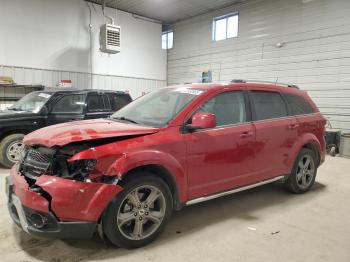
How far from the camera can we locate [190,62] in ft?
39.3

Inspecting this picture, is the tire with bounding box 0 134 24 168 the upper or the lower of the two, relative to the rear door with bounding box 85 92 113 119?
lower

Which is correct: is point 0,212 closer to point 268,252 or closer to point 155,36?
point 268,252

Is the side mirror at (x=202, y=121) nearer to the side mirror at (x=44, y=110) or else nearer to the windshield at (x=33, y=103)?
the side mirror at (x=44, y=110)

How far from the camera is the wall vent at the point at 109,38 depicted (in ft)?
32.3

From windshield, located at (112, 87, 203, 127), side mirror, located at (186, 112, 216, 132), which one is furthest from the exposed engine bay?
side mirror, located at (186, 112, 216, 132)

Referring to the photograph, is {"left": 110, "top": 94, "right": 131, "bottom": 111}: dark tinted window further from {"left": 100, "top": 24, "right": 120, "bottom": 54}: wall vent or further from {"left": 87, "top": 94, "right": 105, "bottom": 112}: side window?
{"left": 100, "top": 24, "right": 120, "bottom": 54}: wall vent

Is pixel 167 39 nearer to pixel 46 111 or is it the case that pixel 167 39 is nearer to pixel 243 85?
pixel 46 111

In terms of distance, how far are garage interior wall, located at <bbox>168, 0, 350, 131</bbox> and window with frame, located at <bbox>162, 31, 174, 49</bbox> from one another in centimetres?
161

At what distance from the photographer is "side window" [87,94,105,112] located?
6238mm

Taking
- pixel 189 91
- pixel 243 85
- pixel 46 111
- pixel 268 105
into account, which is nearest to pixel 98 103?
pixel 46 111

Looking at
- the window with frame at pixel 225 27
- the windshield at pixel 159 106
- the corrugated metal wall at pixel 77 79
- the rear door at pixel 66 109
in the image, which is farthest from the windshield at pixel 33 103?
the window with frame at pixel 225 27

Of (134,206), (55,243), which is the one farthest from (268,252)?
(55,243)

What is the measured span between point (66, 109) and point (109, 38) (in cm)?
459

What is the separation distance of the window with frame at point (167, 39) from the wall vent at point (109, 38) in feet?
11.2
